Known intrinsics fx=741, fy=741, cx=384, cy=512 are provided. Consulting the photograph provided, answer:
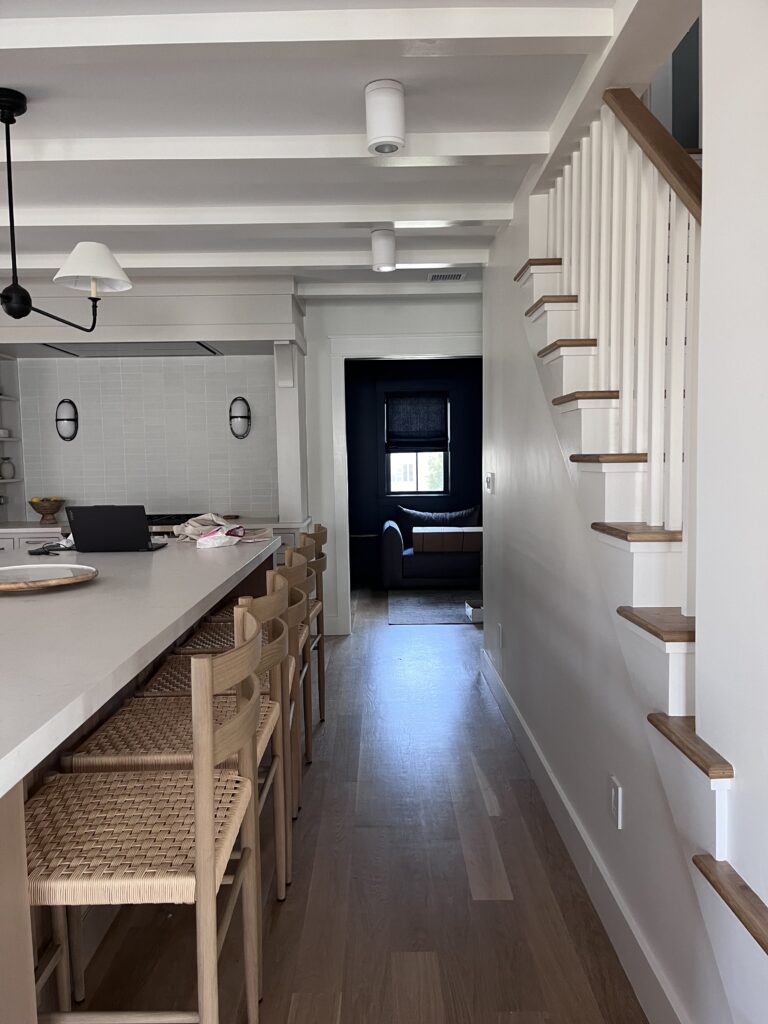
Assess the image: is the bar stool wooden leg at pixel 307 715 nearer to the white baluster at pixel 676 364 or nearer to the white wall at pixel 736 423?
the white baluster at pixel 676 364

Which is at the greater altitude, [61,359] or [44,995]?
[61,359]

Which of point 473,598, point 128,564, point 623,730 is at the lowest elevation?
point 473,598

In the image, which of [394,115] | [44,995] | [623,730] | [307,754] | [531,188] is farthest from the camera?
[307,754]

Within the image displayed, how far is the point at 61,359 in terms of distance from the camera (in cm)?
569

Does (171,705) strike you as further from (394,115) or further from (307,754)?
(394,115)

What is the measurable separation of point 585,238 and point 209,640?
6.47 feet

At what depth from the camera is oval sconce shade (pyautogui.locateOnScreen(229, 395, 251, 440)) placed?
5.66 meters

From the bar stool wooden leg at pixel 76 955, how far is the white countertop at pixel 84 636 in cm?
69

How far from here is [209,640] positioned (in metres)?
2.87

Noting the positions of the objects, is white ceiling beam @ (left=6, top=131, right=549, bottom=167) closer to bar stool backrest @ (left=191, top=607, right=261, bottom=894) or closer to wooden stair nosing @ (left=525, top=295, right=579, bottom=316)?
wooden stair nosing @ (left=525, top=295, right=579, bottom=316)

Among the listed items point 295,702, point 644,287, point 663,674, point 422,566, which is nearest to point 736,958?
point 663,674

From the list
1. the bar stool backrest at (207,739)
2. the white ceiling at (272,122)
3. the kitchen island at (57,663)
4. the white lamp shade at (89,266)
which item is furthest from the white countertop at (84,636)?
the white ceiling at (272,122)

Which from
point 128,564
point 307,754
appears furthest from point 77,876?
point 307,754

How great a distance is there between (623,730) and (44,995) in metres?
1.54
